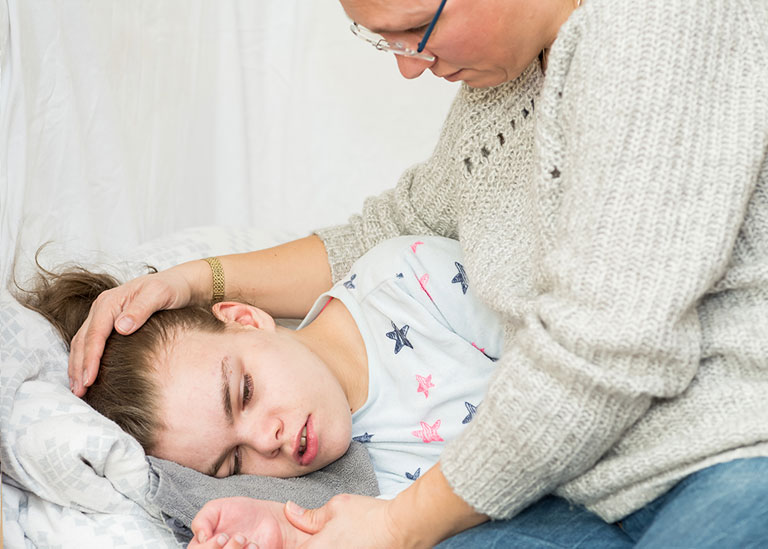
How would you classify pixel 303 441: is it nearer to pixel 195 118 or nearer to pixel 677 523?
pixel 677 523

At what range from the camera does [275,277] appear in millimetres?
1752

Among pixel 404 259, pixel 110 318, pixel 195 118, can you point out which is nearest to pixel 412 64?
pixel 404 259

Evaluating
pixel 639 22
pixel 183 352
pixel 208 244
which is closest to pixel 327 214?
pixel 208 244

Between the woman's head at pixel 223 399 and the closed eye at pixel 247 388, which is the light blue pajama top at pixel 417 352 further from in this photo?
the closed eye at pixel 247 388

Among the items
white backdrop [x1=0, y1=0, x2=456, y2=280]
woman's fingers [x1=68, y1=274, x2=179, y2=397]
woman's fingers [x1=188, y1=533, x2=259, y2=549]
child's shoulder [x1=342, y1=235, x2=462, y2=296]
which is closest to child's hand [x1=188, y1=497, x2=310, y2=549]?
woman's fingers [x1=188, y1=533, x2=259, y2=549]

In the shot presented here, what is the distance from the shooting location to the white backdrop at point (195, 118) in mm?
1912

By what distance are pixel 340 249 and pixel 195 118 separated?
0.82 metres

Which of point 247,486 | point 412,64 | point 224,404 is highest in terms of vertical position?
point 412,64

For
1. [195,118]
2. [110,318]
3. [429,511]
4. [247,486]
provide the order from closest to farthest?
[429,511]
[247,486]
[110,318]
[195,118]

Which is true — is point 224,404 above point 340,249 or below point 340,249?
below

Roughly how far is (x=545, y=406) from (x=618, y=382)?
0.28 ft

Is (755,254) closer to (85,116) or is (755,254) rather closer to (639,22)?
(639,22)

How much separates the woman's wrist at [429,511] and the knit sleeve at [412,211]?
24.3 inches

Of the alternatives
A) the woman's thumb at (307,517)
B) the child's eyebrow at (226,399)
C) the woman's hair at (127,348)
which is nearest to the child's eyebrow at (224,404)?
the child's eyebrow at (226,399)
